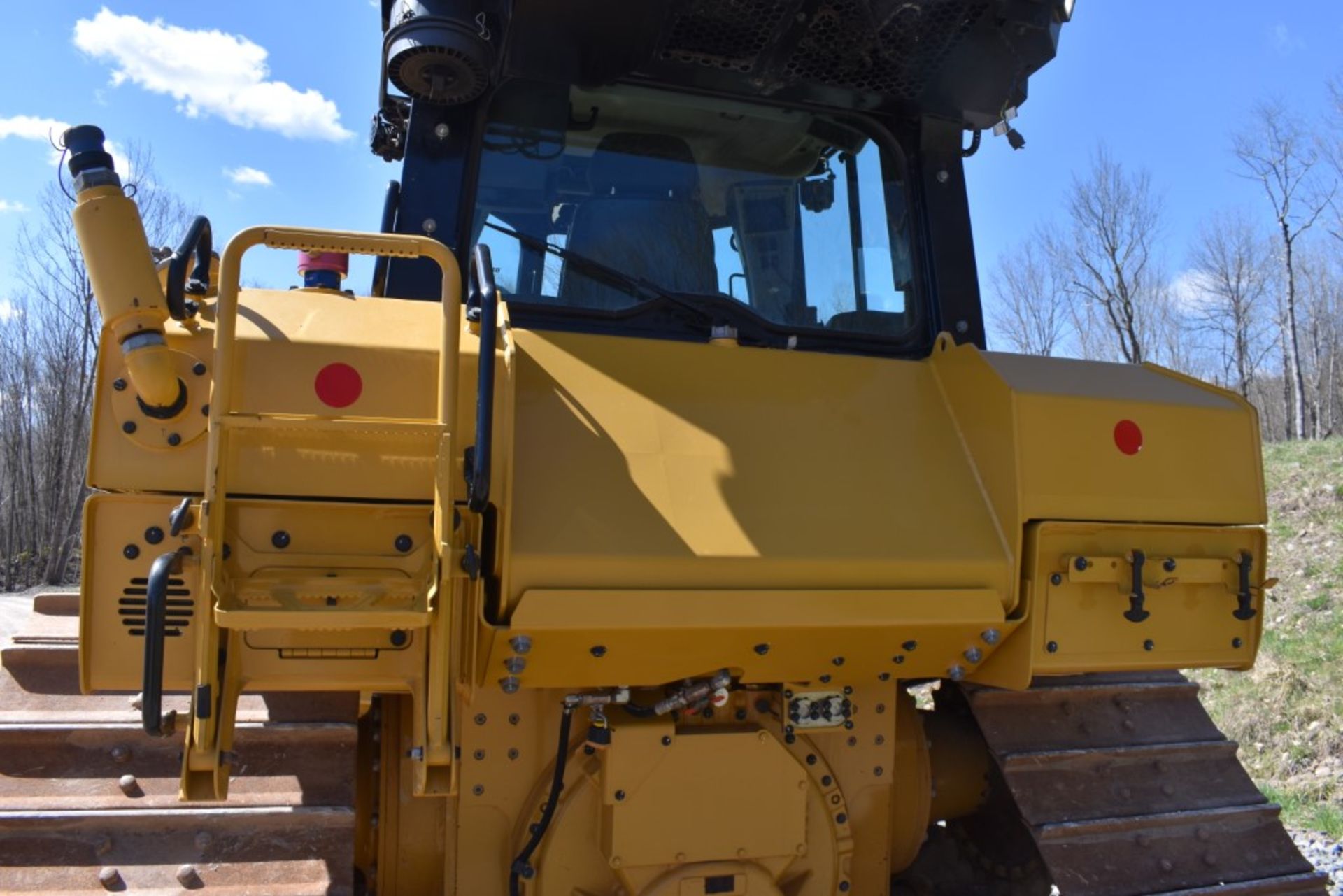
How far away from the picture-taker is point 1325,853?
15.5 feet

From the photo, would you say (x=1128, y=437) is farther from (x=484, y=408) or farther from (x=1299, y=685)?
(x=1299, y=685)

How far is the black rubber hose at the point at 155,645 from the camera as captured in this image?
192 cm

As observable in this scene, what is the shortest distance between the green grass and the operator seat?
14.6 ft

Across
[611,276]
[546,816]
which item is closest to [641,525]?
[546,816]

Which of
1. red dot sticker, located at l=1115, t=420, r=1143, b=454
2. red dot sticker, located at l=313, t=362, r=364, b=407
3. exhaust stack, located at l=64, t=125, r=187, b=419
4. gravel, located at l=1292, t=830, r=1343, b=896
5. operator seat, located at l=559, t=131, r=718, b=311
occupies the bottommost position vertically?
gravel, located at l=1292, t=830, r=1343, b=896

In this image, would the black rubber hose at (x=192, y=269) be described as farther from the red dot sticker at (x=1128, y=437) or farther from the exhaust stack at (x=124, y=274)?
the red dot sticker at (x=1128, y=437)

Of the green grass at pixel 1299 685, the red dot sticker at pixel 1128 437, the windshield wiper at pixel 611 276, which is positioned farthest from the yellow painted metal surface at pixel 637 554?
the green grass at pixel 1299 685

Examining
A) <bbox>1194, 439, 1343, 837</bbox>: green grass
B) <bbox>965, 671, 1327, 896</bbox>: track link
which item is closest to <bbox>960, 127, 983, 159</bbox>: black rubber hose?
<bbox>965, 671, 1327, 896</bbox>: track link

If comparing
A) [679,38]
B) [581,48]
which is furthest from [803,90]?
[581,48]

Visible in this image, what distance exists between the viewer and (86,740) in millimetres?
2400

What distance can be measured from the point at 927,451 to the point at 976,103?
128cm

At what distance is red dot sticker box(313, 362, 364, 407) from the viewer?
2.17 metres

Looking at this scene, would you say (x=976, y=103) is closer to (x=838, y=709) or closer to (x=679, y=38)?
(x=679, y=38)

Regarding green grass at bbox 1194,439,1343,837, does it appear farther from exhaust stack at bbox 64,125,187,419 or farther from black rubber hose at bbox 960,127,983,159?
exhaust stack at bbox 64,125,187,419
